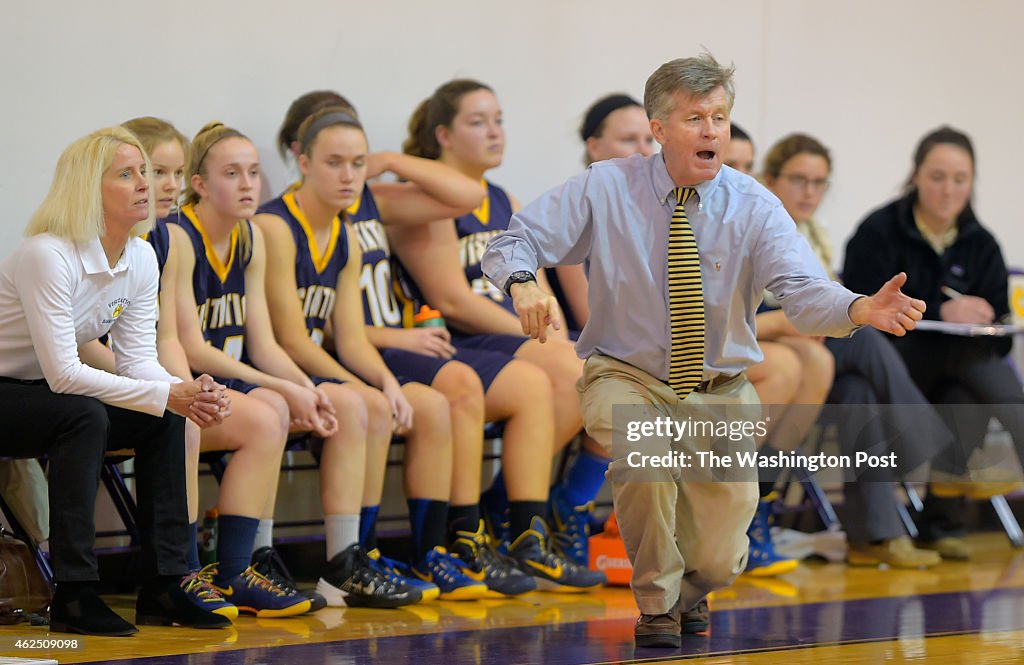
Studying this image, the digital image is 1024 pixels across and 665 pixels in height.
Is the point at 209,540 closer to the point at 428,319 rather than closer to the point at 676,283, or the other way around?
the point at 428,319

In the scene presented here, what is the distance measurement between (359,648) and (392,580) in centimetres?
68

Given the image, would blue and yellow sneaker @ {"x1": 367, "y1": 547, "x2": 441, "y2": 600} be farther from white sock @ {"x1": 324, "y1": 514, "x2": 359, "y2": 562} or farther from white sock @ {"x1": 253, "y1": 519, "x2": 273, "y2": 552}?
white sock @ {"x1": 253, "y1": 519, "x2": 273, "y2": 552}

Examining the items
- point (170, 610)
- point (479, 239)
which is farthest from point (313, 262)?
point (170, 610)

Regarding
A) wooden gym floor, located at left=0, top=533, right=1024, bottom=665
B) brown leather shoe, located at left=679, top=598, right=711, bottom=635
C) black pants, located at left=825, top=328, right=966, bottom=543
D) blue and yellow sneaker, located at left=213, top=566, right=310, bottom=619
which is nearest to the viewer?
wooden gym floor, located at left=0, top=533, right=1024, bottom=665

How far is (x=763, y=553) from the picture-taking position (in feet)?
14.9

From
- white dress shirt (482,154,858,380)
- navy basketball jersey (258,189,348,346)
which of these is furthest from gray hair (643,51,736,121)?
navy basketball jersey (258,189,348,346)

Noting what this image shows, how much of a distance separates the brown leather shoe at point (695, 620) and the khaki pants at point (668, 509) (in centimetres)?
6

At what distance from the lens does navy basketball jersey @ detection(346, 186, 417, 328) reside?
14.3 feet

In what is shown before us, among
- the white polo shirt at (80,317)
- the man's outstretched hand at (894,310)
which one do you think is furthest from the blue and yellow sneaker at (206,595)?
the man's outstretched hand at (894,310)

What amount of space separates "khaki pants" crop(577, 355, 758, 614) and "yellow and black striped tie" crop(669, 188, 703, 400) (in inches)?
2.5

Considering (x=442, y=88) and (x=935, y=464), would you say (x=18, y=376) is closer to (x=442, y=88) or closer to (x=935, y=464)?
(x=442, y=88)

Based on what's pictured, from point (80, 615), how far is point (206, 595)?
0.38m

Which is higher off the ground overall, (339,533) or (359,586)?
(339,533)

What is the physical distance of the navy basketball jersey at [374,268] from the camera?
172 inches
